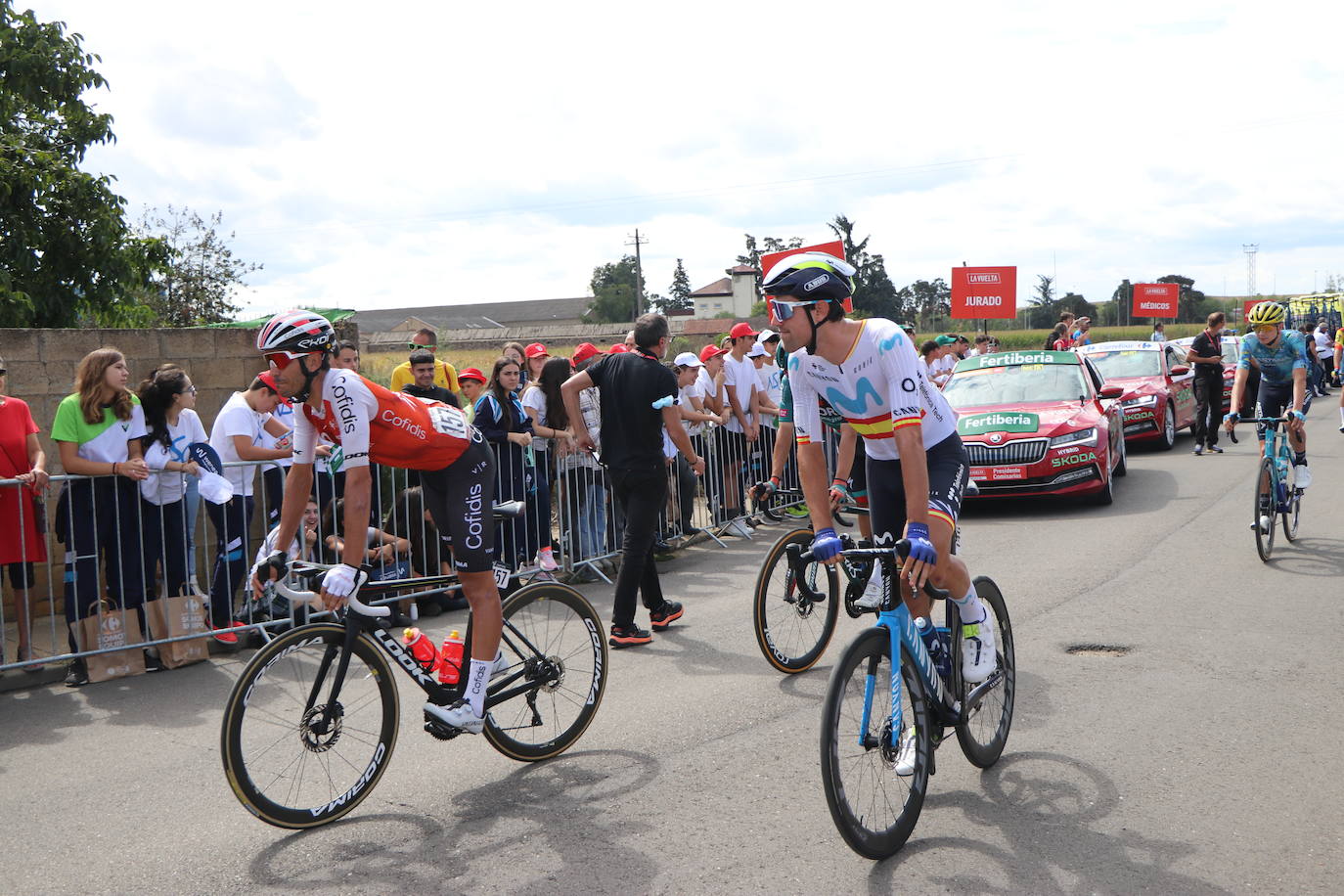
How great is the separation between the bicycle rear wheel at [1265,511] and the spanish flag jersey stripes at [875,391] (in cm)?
552

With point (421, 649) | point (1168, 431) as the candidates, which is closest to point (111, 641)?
point (421, 649)

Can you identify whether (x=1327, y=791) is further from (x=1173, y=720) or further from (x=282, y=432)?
(x=282, y=432)

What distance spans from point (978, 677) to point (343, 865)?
8.16 ft

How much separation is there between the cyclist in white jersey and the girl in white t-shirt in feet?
14.9

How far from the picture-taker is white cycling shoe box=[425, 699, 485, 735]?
4.84 m

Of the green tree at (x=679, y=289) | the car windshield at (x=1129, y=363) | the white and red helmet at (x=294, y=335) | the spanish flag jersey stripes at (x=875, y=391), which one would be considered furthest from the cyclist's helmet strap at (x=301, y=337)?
the green tree at (x=679, y=289)

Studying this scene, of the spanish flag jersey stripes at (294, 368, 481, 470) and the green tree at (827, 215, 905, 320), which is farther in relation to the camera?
the green tree at (827, 215, 905, 320)

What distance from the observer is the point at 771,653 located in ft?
21.8

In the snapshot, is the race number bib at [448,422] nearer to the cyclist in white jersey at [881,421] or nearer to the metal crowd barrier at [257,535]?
the metal crowd barrier at [257,535]

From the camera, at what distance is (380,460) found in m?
4.89

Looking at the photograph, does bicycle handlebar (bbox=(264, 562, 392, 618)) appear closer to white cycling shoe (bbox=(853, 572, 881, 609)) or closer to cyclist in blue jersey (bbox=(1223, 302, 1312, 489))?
white cycling shoe (bbox=(853, 572, 881, 609))

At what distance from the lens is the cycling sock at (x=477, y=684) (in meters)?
4.91

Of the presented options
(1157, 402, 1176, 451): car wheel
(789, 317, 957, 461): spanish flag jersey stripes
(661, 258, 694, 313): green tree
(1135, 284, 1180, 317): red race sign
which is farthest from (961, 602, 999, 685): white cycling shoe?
(661, 258, 694, 313): green tree

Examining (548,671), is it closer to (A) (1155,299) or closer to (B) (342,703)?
(B) (342,703)
